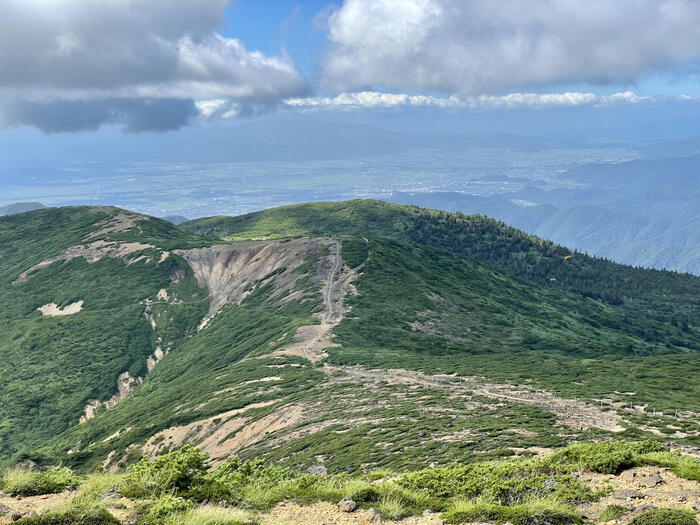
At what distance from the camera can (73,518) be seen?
15484mm

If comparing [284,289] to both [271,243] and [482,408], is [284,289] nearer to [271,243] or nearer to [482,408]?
[271,243]

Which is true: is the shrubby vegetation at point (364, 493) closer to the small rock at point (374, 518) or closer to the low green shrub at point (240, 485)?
the low green shrub at point (240, 485)

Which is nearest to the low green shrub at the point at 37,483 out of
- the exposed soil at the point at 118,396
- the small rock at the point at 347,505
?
the small rock at the point at 347,505

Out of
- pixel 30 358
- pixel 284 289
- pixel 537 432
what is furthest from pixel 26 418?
pixel 537 432

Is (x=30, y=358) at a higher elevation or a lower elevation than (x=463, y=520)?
lower

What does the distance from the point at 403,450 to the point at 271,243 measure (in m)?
149

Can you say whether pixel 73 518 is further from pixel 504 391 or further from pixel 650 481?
pixel 504 391

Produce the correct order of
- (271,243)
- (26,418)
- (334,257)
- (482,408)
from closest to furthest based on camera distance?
(482,408), (26,418), (334,257), (271,243)

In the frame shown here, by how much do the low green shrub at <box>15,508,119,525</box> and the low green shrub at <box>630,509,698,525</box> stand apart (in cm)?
1640

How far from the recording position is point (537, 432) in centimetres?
4122

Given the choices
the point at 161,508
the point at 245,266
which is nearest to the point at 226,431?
the point at 161,508

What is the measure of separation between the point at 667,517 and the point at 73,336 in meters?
159

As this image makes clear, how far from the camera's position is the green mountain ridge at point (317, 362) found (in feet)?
159

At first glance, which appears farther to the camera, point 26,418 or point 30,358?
point 30,358
